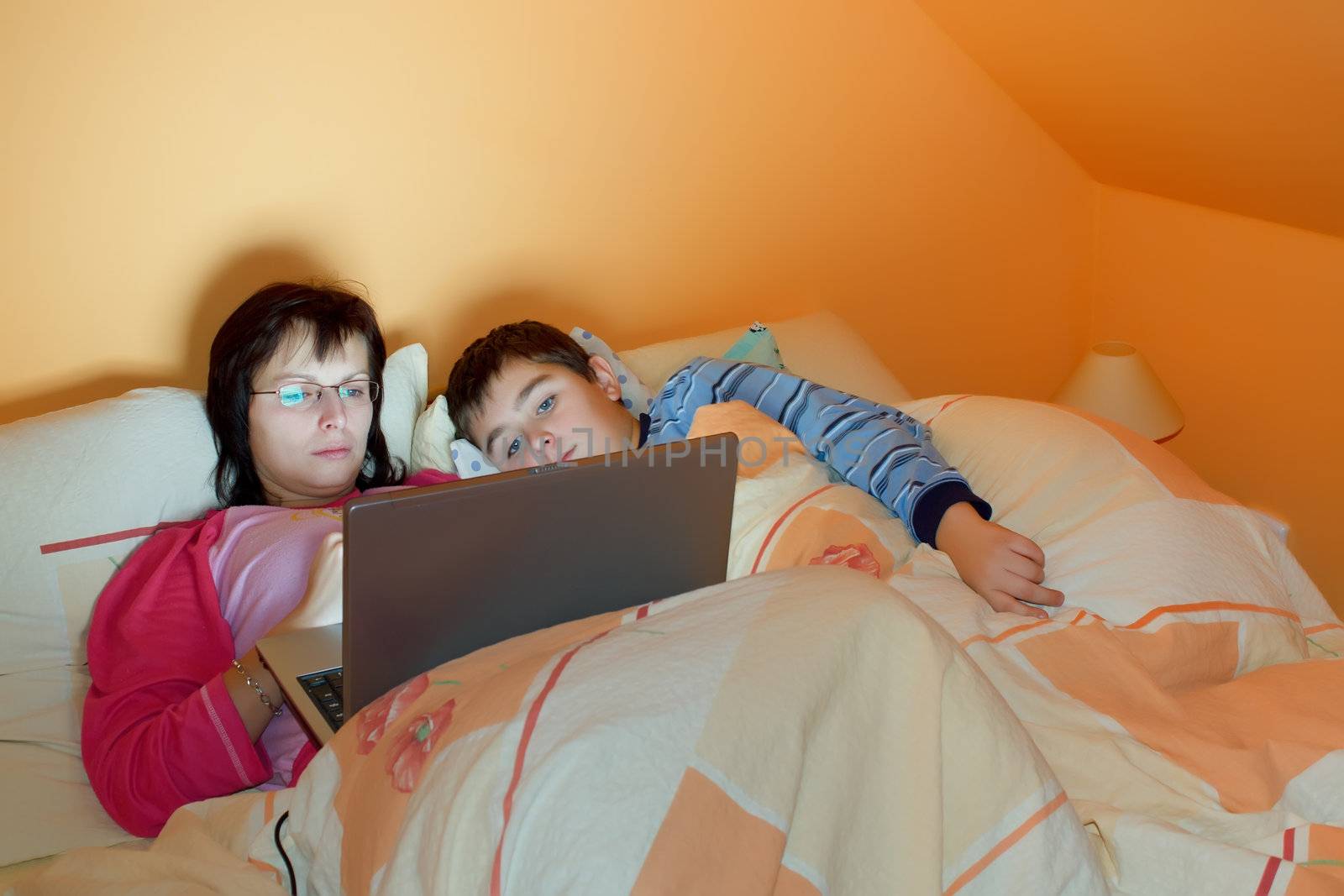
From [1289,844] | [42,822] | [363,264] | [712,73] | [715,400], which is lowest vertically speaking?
[42,822]

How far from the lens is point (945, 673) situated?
33.5 inches

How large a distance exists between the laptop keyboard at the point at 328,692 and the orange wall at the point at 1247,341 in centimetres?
196

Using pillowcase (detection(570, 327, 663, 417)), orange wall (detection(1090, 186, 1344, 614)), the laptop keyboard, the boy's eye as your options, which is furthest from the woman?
orange wall (detection(1090, 186, 1344, 614))

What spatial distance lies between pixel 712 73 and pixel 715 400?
714 mm

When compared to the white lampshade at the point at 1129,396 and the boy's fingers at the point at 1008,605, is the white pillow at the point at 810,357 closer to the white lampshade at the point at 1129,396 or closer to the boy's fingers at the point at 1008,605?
the white lampshade at the point at 1129,396

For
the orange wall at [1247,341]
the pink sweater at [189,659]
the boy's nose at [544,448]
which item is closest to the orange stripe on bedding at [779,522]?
the boy's nose at [544,448]

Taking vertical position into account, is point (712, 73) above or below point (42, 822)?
above

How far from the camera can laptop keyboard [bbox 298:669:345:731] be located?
41.9 inches

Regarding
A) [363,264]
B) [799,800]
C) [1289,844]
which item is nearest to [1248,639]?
[1289,844]

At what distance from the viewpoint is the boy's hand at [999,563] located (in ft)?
4.20

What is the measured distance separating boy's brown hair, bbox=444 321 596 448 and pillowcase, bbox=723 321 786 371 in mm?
284

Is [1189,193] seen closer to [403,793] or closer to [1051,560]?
[1051,560]

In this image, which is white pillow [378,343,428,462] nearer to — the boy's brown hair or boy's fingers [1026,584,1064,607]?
the boy's brown hair

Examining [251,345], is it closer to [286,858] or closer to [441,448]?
[441,448]
